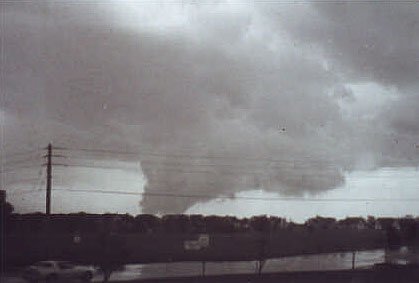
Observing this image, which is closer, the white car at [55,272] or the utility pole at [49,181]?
the white car at [55,272]

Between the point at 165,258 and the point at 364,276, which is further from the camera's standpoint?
the point at 165,258

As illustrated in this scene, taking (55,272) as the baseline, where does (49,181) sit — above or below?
above

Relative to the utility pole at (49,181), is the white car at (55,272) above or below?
below

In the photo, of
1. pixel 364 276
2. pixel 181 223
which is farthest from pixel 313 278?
pixel 181 223

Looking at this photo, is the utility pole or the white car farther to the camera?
the utility pole

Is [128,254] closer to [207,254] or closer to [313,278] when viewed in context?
[207,254]

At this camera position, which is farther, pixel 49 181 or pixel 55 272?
pixel 49 181

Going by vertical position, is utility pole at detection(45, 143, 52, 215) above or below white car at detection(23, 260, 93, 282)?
above

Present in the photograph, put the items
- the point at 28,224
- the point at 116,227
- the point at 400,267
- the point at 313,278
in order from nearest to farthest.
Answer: the point at 313,278 < the point at 400,267 < the point at 28,224 < the point at 116,227
